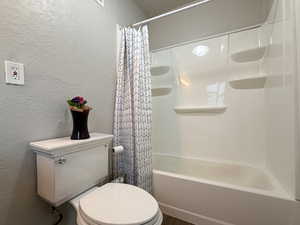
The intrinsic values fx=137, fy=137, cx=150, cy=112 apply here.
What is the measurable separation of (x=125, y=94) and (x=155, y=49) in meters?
1.11

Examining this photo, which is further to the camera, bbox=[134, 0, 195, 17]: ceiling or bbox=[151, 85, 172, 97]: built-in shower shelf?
bbox=[151, 85, 172, 97]: built-in shower shelf

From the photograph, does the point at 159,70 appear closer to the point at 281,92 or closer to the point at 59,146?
the point at 281,92

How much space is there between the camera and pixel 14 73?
0.74m

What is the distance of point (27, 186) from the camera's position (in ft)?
2.61

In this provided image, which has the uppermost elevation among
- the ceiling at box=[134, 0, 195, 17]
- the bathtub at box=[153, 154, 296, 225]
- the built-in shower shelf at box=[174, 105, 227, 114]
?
the ceiling at box=[134, 0, 195, 17]

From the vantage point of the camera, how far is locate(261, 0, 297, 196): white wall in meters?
0.88

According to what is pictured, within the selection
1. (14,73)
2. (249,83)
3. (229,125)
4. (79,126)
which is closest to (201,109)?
(229,125)

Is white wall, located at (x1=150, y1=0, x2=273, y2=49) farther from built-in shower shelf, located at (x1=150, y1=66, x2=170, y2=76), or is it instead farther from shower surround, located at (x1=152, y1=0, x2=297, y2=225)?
built-in shower shelf, located at (x1=150, y1=66, x2=170, y2=76)

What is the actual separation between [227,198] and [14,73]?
162 centimetres

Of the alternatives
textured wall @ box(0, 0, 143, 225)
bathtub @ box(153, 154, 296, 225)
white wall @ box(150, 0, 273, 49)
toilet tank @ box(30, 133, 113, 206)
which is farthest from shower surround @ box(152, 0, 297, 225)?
textured wall @ box(0, 0, 143, 225)

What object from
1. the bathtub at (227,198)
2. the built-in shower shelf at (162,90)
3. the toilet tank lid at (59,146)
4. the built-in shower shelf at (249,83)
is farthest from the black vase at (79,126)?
the built-in shower shelf at (249,83)

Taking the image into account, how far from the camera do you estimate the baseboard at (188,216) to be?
3.71ft

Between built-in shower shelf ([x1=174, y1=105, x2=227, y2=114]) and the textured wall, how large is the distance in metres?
1.11

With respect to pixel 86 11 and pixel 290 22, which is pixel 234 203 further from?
pixel 86 11
